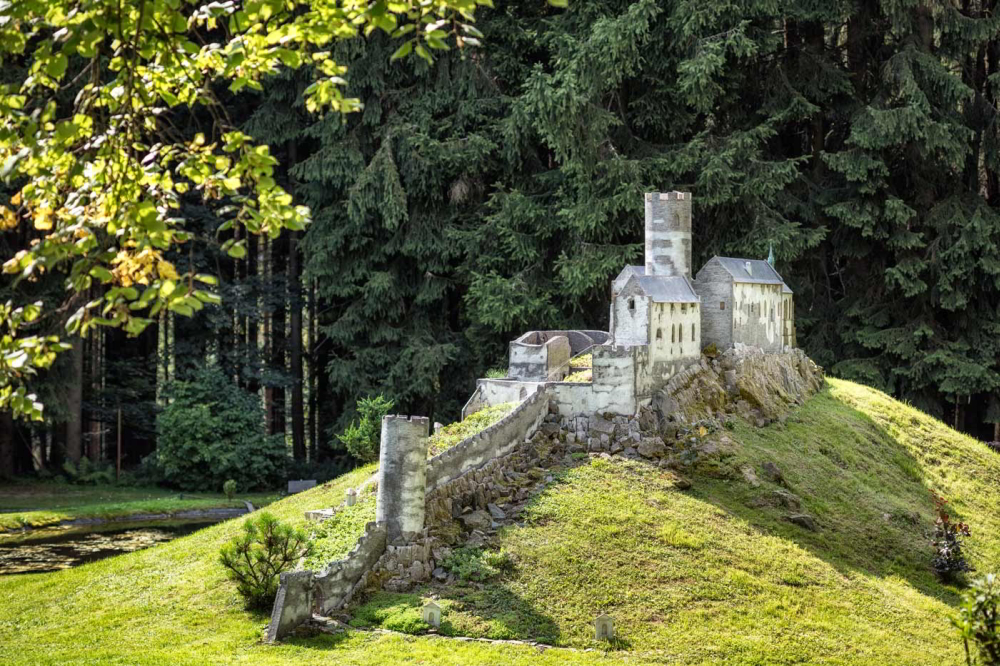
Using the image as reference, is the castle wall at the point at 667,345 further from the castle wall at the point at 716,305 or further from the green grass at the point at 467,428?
the green grass at the point at 467,428

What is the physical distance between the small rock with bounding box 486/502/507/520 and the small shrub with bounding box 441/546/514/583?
53.2 inches

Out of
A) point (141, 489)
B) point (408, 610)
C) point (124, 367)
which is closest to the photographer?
point (408, 610)

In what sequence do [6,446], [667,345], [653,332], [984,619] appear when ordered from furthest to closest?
1. [6,446]
2. [667,345]
3. [653,332]
4. [984,619]

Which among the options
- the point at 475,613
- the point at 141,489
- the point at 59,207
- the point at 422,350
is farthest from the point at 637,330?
the point at 141,489

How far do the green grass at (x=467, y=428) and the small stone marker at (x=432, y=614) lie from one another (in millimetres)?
4742

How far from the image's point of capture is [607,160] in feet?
127

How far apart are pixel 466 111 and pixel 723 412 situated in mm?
16906

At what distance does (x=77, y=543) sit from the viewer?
31.8 meters

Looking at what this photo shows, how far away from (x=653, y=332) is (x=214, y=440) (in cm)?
1911

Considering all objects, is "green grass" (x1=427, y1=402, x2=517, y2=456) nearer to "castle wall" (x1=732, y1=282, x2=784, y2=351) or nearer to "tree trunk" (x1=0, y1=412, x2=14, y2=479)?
"castle wall" (x1=732, y1=282, x2=784, y2=351)

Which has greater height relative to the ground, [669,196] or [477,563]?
[669,196]

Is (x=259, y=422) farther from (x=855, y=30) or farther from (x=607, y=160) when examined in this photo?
(x=855, y=30)

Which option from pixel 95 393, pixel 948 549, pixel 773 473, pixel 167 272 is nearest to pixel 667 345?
pixel 773 473

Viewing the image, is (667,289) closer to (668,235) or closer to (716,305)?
(668,235)
